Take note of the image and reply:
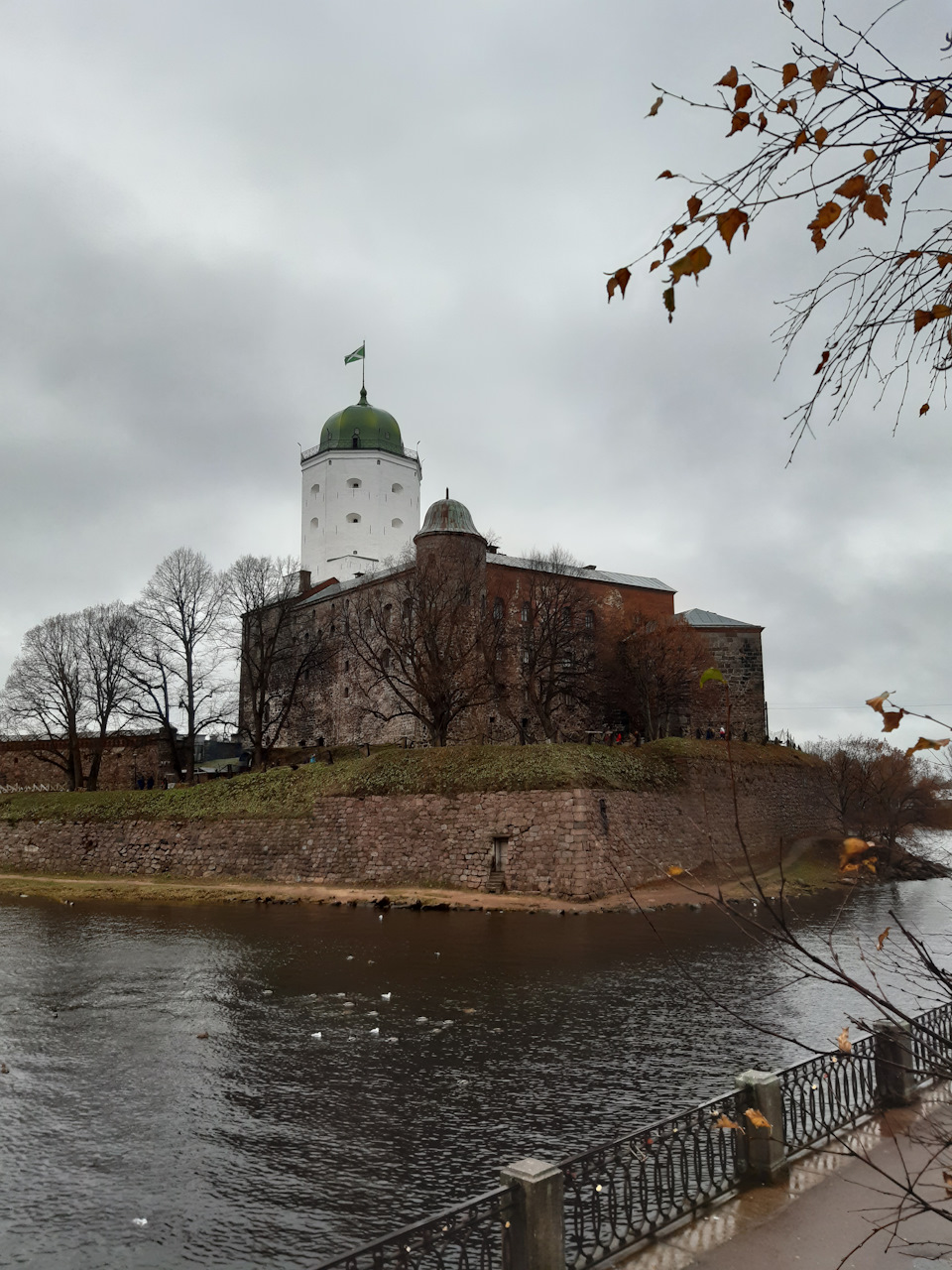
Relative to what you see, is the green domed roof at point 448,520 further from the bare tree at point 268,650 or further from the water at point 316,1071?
the water at point 316,1071

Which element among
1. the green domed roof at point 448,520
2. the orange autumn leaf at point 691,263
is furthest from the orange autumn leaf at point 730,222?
the green domed roof at point 448,520

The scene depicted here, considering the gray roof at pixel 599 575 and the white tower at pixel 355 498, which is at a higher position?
the white tower at pixel 355 498

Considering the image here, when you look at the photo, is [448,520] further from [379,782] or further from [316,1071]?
[316,1071]

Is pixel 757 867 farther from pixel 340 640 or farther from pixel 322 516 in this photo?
pixel 322 516

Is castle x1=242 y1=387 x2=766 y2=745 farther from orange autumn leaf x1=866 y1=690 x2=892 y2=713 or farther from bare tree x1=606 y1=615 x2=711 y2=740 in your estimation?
orange autumn leaf x1=866 y1=690 x2=892 y2=713

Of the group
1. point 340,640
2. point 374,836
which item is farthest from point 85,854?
point 340,640

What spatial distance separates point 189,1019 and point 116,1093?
3389mm

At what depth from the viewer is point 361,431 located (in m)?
68.9

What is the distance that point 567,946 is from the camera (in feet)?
68.3

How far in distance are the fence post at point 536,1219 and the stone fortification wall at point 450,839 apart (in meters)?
20.2

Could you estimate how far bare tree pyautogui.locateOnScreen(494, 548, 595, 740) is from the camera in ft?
136

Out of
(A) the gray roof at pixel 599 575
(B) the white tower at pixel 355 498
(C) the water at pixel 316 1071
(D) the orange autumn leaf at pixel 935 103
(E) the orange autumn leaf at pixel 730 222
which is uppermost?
(B) the white tower at pixel 355 498

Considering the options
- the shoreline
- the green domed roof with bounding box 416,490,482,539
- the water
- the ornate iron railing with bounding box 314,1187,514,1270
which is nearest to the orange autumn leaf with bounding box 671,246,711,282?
the water

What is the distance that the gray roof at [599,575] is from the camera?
1969 inches
